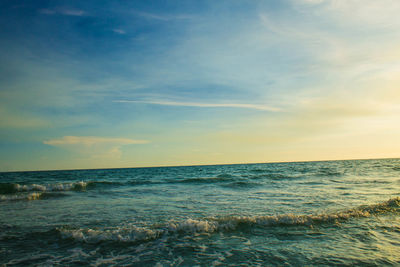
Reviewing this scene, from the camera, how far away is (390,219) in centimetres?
812

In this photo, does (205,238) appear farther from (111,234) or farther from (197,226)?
(111,234)

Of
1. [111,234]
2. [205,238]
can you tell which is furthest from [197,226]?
[111,234]

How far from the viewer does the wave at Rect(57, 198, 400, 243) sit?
7.00 metres

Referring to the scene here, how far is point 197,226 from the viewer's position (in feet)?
A: 25.2

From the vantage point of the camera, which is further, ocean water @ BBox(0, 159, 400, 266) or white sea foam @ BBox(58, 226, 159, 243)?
white sea foam @ BBox(58, 226, 159, 243)

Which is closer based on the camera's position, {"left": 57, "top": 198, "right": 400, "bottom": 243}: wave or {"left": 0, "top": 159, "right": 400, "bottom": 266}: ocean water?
{"left": 0, "top": 159, "right": 400, "bottom": 266}: ocean water

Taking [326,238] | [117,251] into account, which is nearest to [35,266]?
[117,251]

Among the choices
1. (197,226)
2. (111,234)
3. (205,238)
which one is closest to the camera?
(205,238)

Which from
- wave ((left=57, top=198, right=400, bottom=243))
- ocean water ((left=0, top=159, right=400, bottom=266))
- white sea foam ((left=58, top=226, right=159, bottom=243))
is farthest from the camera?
wave ((left=57, top=198, right=400, bottom=243))

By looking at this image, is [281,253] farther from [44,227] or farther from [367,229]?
[44,227]

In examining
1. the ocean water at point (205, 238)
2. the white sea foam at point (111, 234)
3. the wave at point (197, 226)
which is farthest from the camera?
the wave at point (197, 226)

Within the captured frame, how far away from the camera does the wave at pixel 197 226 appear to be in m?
7.00

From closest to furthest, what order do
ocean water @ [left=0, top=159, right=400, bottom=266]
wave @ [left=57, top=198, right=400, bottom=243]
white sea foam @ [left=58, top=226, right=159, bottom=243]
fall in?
1. ocean water @ [left=0, top=159, right=400, bottom=266]
2. white sea foam @ [left=58, top=226, right=159, bottom=243]
3. wave @ [left=57, top=198, right=400, bottom=243]

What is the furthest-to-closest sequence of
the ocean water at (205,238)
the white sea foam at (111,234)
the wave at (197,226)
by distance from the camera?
the wave at (197,226), the white sea foam at (111,234), the ocean water at (205,238)
